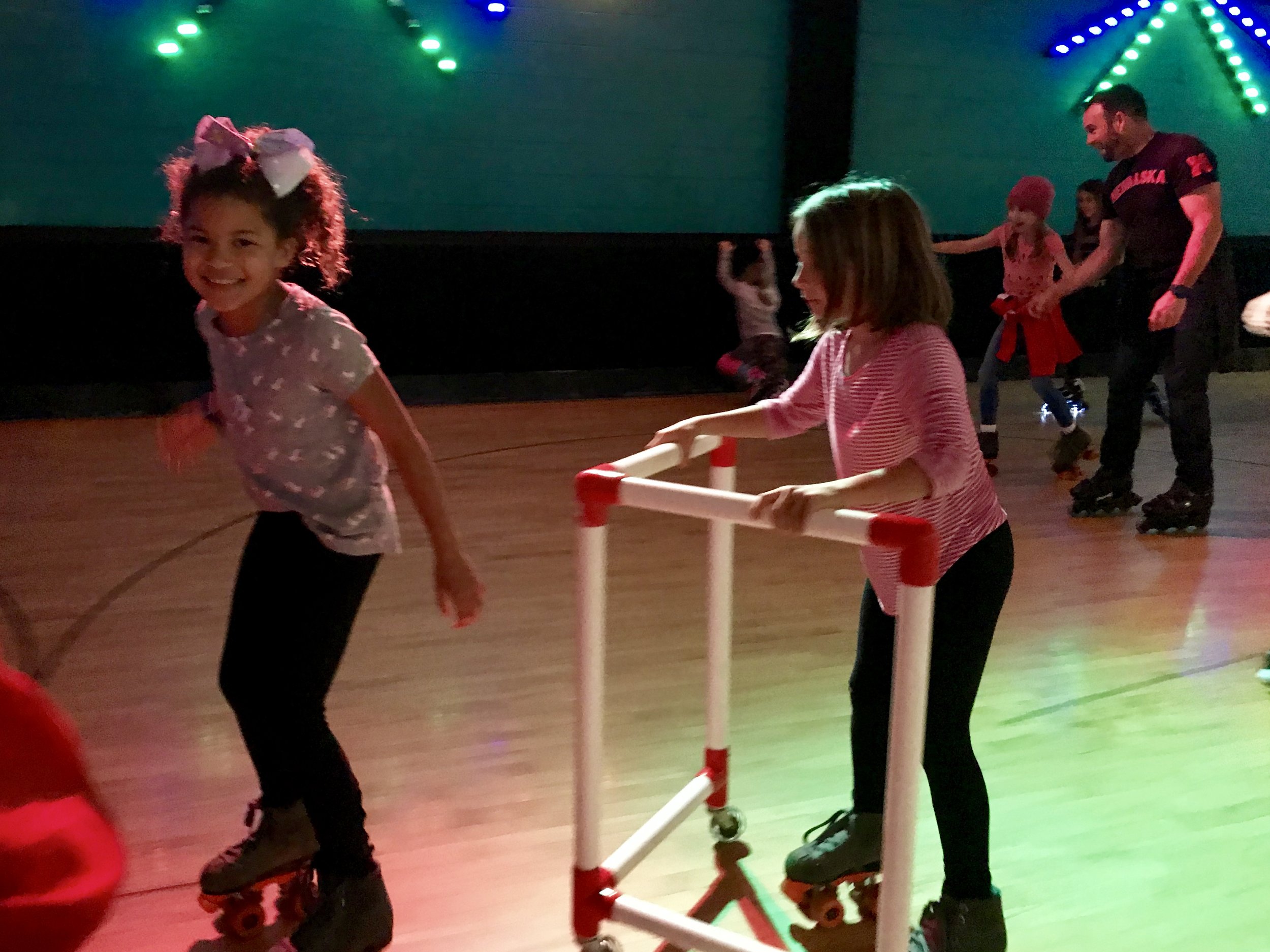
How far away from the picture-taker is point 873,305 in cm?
151

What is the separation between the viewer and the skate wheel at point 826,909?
1774 mm

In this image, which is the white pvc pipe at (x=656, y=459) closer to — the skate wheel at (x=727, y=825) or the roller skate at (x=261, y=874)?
the skate wheel at (x=727, y=825)

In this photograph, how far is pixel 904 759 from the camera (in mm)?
1363

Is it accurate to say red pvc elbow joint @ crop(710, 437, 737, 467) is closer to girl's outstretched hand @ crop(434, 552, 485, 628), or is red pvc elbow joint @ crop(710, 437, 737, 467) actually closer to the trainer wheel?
girl's outstretched hand @ crop(434, 552, 485, 628)

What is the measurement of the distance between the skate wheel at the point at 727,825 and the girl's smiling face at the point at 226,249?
45.9 inches

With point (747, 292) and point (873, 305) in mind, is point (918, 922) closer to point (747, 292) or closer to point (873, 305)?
point (873, 305)

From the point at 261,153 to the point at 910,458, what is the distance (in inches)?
37.9

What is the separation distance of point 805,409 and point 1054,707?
4.04ft

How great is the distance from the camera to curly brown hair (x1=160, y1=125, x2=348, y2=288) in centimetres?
155

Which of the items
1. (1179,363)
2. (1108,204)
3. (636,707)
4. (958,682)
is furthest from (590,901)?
(1108,204)

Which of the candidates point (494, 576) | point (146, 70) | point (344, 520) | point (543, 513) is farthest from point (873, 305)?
point (146, 70)

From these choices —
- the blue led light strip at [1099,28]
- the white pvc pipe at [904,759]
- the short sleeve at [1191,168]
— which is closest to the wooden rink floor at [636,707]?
the white pvc pipe at [904,759]

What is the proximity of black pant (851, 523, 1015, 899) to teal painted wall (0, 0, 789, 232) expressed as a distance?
195 inches

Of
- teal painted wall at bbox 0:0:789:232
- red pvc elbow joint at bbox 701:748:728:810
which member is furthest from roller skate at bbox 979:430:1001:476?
red pvc elbow joint at bbox 701:748:728:810
